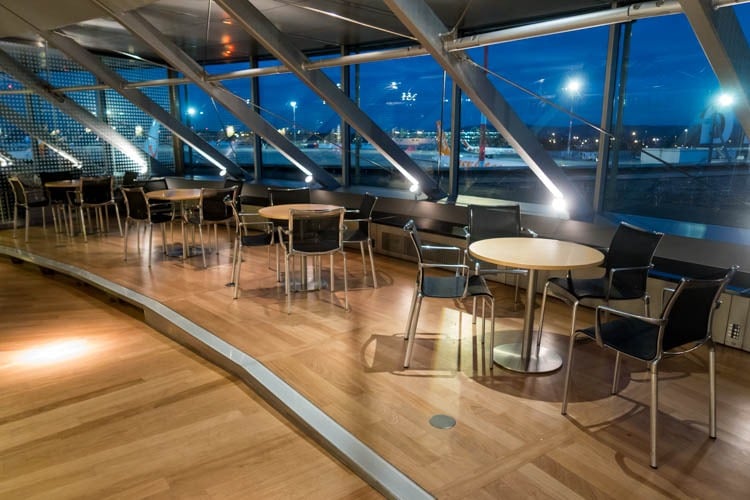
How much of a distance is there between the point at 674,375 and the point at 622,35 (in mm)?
3202

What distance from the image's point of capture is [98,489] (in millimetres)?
2424

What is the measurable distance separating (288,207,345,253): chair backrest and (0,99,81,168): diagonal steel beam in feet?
22.8

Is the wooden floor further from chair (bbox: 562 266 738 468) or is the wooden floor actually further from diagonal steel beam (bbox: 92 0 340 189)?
diagonal steel beam (bbox: 92 0 340 189)

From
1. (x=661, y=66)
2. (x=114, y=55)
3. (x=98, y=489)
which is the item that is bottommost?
(x=98, y=489)

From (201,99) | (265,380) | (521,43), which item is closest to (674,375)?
(265,380)

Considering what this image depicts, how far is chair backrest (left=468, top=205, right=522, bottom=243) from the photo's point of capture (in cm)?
445

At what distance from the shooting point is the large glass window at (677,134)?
4.55 m

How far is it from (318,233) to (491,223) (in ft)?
5.16

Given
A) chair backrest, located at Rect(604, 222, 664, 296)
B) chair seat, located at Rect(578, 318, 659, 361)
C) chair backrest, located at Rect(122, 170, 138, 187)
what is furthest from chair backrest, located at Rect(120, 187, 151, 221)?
chair seat, located at Rect(578, 318, 659, 361)

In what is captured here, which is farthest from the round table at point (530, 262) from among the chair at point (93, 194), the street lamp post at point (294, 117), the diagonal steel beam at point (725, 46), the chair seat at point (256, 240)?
the chair at point (93, 194)

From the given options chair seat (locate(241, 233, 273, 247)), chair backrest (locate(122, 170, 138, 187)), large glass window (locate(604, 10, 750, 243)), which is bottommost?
chair seat (locate(241, 233, 273, 247))

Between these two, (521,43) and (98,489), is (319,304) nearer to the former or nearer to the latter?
(98,489)

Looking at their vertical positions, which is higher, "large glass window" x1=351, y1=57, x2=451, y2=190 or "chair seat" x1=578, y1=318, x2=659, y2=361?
"large glass window" x1=351, y1=57, x2=451, y2=190

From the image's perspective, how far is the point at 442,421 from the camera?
2842 millimetres
